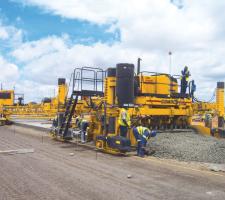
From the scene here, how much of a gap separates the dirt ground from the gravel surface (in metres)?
1.02

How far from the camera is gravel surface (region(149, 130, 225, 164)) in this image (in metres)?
11.6

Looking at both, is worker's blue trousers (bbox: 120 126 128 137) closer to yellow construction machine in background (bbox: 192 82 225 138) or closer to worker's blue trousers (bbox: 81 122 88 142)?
worker's blue trousers (bbox: 81 122 88 142)

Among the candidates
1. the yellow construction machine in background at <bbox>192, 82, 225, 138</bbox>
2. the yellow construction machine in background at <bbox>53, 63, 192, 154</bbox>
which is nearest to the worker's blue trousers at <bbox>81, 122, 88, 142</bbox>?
the yellow construction machine in background at <bbox>53, 63, 192, 154</bbox>

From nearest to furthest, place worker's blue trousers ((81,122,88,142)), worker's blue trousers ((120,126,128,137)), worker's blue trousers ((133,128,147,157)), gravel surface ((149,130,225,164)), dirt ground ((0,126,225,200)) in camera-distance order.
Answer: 1. dirt ground ((0,126,225,200))
2. gravel surface ((149,130,225,164))
3. worker's blue trousers ((133,128,147,157))
4. worker's blue trousers ((120,126,128,137))
5. worker's blue trousers ((81,122,88,142))

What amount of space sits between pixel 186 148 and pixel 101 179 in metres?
5.27

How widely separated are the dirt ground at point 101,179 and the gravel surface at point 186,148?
40.1 inches

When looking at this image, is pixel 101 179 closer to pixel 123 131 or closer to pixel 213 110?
pixel 123 131

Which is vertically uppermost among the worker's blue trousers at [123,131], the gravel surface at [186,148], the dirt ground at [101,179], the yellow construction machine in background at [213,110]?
the yellow construction machine in background at [213,110]

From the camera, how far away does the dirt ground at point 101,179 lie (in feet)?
23.1

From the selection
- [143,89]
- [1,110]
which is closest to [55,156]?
[143,89]

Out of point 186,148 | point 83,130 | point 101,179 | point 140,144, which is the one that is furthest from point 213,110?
point 101,179

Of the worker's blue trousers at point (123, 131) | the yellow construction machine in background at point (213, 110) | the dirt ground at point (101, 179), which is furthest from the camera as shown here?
the yellow construction machine in background at point (213, 110)

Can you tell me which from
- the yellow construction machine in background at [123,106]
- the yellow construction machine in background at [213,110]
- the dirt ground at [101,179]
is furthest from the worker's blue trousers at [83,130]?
the yellow construction machine in background at [213,110]

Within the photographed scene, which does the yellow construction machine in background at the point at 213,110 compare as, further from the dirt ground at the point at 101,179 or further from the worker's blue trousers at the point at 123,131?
the dirt ground at the point at 101,179
